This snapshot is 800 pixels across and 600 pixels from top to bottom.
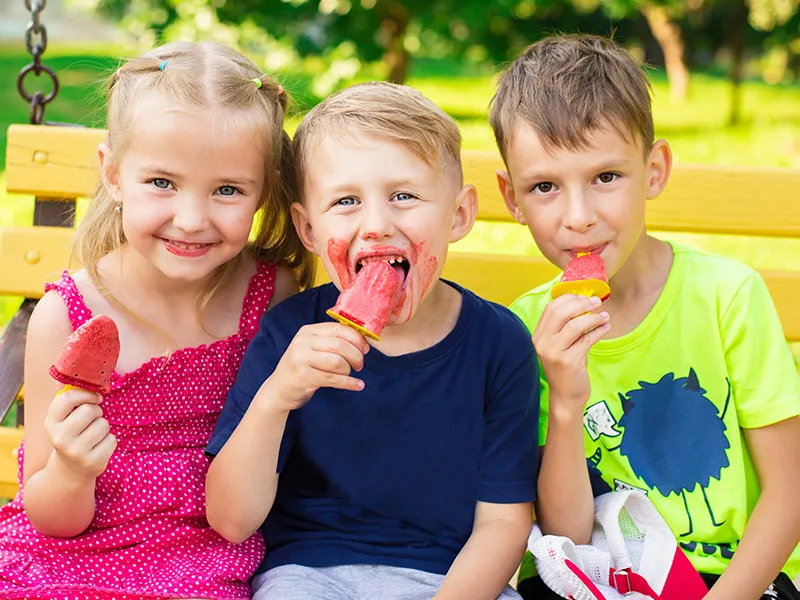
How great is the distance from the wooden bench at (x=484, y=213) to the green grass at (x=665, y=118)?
0.09m

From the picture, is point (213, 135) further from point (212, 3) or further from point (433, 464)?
point (212, 3)

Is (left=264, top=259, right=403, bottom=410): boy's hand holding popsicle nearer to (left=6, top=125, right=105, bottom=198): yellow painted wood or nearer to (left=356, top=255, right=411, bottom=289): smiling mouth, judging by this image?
(left=356, top=255, right=411, bottom=289): smiling mouth

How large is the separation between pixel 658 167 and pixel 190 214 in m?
1.19

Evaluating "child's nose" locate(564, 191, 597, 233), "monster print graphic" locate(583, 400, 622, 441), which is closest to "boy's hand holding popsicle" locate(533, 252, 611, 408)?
"child's nose" locate(564, 191, 597, 233)

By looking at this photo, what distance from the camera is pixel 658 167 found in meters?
2.77

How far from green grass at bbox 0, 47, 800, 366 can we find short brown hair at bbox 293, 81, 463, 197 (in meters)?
0.50

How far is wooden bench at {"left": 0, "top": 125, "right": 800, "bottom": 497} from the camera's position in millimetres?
3295

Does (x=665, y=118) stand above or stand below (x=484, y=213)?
below

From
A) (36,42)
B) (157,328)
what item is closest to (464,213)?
(157,328)

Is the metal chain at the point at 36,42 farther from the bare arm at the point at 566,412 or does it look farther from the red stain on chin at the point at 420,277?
the bare arm at the point at 566,412

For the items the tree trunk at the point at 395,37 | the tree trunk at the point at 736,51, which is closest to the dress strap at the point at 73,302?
the tree trunk at the point at 395,37

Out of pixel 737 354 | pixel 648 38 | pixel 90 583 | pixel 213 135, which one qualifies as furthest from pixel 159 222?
pixel 648 38

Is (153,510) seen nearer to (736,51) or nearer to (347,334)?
(347,334)

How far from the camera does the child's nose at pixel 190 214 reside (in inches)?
101
